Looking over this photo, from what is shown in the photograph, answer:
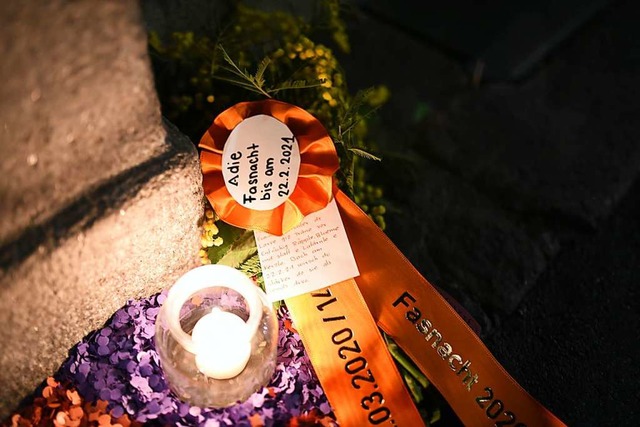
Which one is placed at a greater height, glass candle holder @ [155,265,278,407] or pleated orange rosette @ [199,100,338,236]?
pleated orange rosette @ [199,100,338,236]

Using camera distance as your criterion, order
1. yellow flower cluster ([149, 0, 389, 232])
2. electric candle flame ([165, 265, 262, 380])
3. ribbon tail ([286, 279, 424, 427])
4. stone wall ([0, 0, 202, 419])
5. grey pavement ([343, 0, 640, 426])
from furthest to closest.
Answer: grey pavement ([343, 0, 640, 426]) < yellow flower cluster ([149, 0, 389, 232]) < ribbon tail ([286, 279, 424, 427]) < electric candle flame ([165, 265, 262, 380]) < stone wall ([0, 0, 202, 419])

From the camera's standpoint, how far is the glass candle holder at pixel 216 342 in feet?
4.64

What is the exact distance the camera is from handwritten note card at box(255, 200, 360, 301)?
1.63 m

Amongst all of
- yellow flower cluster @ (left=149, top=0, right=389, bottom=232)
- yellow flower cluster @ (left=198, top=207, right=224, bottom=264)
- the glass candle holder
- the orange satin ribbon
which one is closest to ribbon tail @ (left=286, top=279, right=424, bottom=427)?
the orange satin ribbon

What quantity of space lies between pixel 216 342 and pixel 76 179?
0.47 meters

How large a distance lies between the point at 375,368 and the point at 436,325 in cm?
22

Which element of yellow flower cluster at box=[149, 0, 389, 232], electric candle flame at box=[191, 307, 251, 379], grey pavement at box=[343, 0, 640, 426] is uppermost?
yellow flower cluster at box=[149, 0, 389, 232]

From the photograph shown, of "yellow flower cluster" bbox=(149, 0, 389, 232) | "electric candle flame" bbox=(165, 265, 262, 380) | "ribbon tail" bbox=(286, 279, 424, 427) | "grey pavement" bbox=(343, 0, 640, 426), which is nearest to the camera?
"electric candle flame" bbox=(165, 265, 262, 380)

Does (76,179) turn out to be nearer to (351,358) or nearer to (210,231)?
(210,231)

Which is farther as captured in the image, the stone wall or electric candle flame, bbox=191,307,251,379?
electric candle flame, bbox=191,307,251,379

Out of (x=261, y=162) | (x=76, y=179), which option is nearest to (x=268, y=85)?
(x=261, y=162)

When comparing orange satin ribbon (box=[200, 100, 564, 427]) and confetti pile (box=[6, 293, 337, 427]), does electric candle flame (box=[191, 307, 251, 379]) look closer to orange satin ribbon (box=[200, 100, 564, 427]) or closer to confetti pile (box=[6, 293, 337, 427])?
confetti pile (box=[6, 293, 337, 427])

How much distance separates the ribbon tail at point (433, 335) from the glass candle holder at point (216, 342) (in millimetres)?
358

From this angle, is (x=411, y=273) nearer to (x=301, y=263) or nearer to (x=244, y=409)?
(x=301, y=263)
